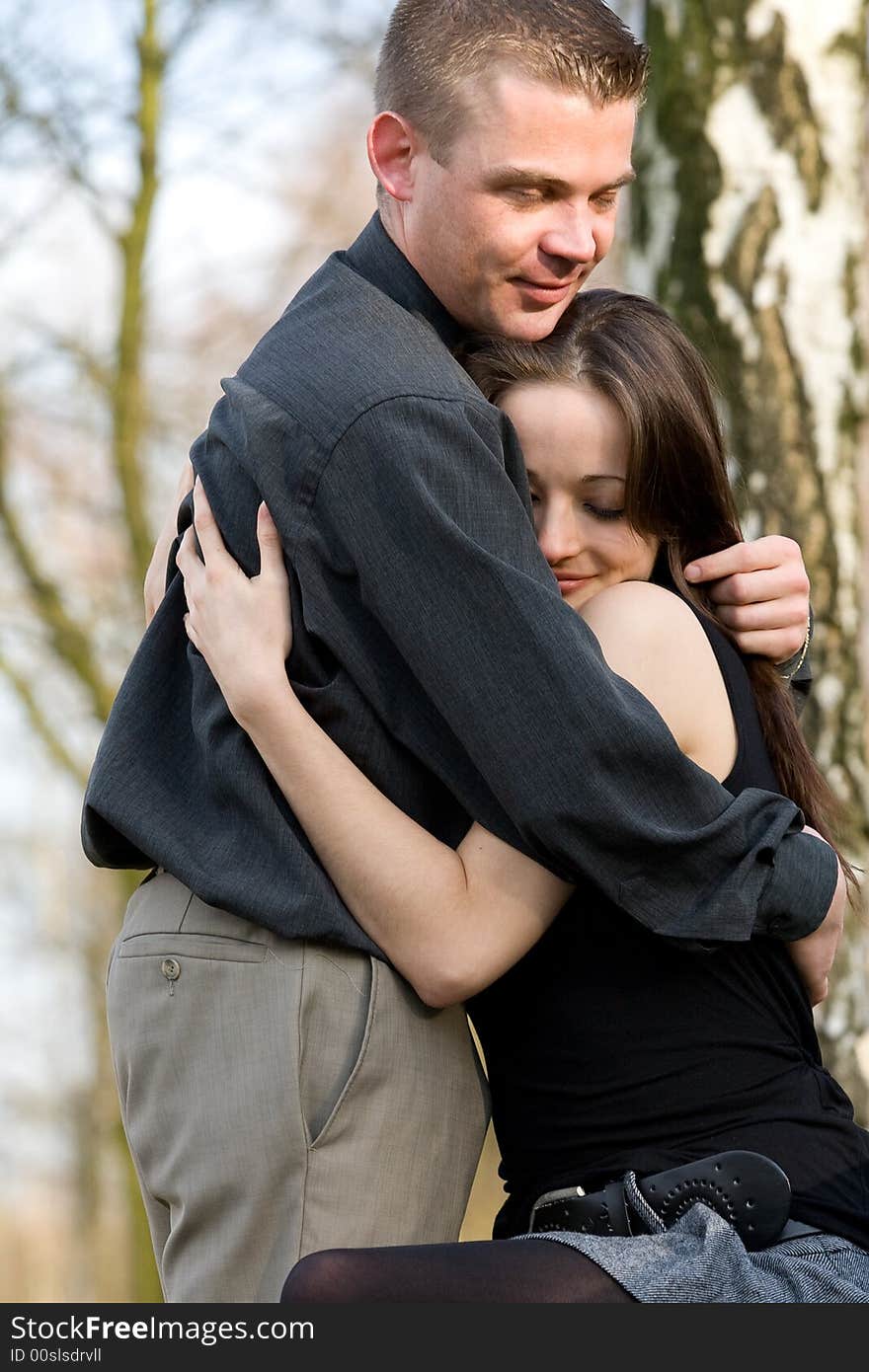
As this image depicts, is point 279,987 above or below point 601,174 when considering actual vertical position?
below

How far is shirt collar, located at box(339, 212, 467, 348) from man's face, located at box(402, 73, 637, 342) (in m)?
0.02

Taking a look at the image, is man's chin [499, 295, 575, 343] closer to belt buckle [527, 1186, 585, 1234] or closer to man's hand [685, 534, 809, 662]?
man's hand [685, 534, 809, 662]

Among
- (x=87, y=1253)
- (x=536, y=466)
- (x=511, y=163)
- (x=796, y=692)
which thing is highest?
(x=511, y=163)

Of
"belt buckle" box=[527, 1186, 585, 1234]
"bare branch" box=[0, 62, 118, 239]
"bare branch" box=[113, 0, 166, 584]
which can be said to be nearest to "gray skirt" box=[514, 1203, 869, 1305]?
"belt buckle" box=[527, 1186, 585, 1234]

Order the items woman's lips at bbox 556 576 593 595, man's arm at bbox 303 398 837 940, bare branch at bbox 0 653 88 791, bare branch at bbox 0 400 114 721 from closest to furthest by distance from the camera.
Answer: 1. man's arm at bbox 303 398 837 940
2. woman's lips at bbox 556 576 593 595
3. bare branch at bbox 0 400 114 721
4. bare branch at bbox 0 653 88 791

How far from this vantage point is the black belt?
2033mm

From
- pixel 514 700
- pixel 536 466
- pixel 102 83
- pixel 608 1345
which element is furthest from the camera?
pixel 102 83

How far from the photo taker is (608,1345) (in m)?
1.86

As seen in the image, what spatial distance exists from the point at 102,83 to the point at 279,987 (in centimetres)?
636

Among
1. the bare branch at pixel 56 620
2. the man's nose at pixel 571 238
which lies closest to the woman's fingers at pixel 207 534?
the man's nose at pixel 571 238

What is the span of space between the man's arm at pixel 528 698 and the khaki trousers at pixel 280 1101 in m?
0.33

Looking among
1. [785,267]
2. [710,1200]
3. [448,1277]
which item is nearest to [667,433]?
[710,1200]

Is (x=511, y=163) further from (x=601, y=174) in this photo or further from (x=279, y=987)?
(x=279, y=987)

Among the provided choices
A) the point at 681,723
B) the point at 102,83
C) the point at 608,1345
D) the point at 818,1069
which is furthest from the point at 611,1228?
the point at 102,83
